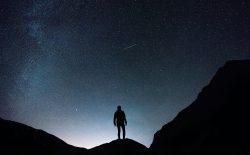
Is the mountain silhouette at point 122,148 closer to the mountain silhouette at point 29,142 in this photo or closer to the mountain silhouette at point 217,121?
the mountain silhouette at point 29,142

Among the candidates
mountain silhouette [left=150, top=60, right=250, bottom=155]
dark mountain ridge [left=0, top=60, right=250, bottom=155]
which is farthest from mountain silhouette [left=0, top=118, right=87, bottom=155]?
mountain silhouette [left=150, top=60, right=250, bottom=155]

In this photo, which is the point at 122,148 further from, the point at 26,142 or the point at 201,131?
the point at 26,142

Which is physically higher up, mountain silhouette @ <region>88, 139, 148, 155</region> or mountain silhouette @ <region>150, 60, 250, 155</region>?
mountain silhouette @ <region>150, 60, 250, 155</region>

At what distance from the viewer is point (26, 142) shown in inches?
749

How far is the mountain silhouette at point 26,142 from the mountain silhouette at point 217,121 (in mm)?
7597

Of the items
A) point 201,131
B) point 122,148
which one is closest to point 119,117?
point 122,148

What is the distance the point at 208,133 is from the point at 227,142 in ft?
5.25

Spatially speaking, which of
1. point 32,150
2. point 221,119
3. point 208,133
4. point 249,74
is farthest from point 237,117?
point 32,150

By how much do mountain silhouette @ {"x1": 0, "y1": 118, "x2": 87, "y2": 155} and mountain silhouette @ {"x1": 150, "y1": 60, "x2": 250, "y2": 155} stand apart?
7.60 metres

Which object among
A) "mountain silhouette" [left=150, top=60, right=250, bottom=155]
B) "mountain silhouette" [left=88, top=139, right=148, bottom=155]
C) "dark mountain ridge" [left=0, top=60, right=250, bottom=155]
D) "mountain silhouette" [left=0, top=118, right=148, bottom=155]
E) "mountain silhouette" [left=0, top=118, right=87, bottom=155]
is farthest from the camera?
"mountain silhouette" [left=0, top=118, right=87, bottom=155]

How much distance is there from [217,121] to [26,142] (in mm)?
14325

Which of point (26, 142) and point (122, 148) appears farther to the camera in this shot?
point (26, 142)

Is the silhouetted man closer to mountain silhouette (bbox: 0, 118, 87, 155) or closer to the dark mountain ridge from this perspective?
the dark mountain ridge

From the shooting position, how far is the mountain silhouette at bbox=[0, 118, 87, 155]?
18188 millimetres
